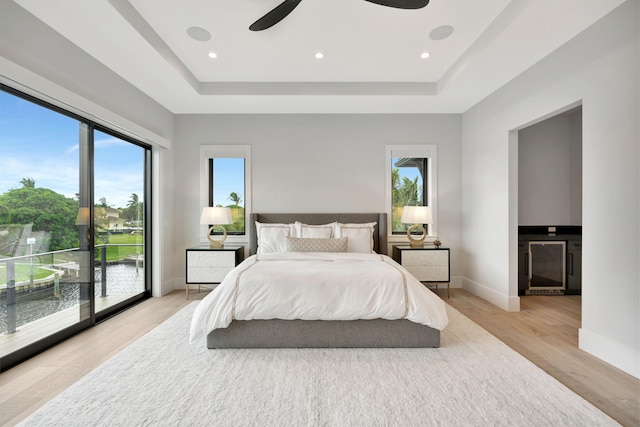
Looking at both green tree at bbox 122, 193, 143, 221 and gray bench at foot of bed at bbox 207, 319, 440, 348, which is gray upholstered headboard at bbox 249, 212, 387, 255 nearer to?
green tree at bbox 122, 193, 143, 221

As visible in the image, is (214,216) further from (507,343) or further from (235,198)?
(507,343)

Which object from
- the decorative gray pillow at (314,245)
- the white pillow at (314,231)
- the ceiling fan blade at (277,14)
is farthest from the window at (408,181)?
the ceiling fan blade at (277,14)

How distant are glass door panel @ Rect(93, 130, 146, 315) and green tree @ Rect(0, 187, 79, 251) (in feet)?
0.98

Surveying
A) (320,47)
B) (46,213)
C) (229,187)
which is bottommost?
(46,213)

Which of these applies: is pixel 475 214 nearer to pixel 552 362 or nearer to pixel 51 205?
pixel 552 362

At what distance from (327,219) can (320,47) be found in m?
2.30

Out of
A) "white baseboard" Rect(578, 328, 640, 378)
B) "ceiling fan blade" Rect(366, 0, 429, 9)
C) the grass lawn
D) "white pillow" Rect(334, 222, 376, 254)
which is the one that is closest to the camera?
"ceiling fan blade" Rect(366, 0, 429, 9)

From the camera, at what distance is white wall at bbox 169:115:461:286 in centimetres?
460

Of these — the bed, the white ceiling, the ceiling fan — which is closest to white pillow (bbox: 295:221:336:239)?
the bed

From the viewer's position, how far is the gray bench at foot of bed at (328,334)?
96.6 inches

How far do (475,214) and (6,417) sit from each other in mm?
4877

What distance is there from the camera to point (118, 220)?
11.7 ft

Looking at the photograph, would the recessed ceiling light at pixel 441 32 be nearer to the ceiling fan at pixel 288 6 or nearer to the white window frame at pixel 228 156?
the ceiling fan at pixel 288 6

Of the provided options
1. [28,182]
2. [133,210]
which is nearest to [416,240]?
[133,210]
